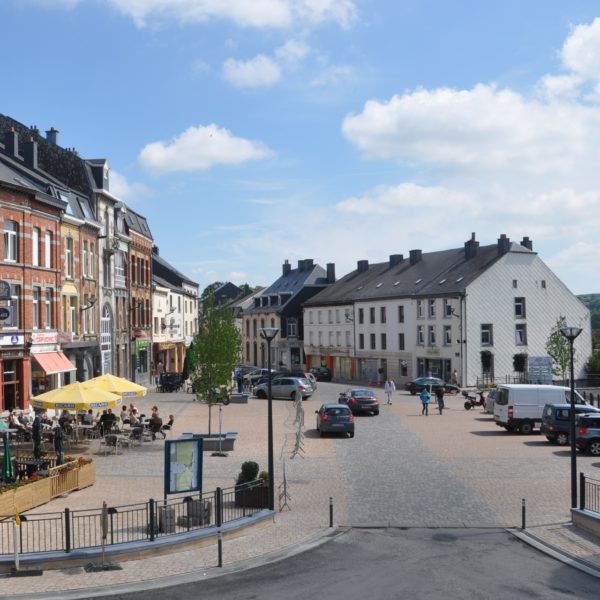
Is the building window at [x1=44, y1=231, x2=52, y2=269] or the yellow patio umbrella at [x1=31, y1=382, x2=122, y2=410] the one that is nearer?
the yellow patio umbrella at [x1=31, y1=382, x2=122, y2=410]

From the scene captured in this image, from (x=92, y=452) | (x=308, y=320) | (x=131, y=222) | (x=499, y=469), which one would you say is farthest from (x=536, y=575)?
(x=308, y=320)

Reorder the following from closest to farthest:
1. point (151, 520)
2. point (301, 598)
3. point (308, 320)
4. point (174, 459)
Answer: point (301, 598) → point (151, 520) → point (174, 459) → point (308, 320)

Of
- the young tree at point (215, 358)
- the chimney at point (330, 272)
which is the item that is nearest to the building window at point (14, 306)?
the young tree at point (215, 358)

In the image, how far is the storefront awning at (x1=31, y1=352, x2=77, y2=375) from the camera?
36625mm

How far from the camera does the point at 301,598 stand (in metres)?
11.8

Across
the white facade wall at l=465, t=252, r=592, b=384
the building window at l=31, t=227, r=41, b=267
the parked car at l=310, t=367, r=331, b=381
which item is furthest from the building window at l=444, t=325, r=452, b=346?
A: the building window at l=31, t=227, r=41, b=267

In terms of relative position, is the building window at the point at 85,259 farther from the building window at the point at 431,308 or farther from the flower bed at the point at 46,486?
the building window at the point at 431,308

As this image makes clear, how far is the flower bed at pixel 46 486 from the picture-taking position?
653 inches

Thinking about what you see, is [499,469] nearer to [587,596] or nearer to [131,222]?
[587,596]

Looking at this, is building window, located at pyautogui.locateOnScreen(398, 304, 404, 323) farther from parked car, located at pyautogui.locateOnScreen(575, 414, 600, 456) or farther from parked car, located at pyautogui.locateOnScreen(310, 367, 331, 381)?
parked car, located at pyautogui.locateOnScreen(575, 414, 600, 456)

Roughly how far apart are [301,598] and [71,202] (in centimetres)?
3554

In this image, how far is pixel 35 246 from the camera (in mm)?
36906

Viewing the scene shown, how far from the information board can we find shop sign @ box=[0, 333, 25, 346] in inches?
781

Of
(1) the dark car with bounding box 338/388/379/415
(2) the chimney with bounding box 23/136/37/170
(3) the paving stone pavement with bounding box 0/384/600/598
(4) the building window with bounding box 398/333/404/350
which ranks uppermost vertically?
(2) the chimney with bounding box 23/136/37/170
